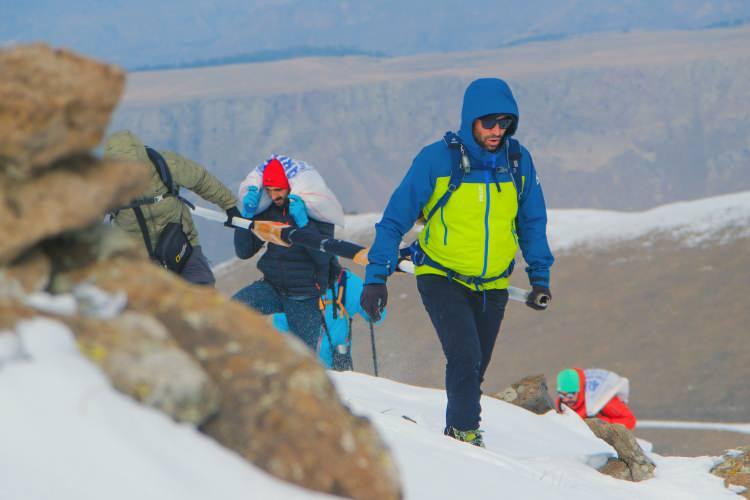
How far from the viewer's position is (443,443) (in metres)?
5.07

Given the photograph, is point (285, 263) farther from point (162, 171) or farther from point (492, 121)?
point (492, 121)

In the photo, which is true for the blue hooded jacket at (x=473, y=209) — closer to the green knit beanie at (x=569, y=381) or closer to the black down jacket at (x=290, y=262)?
the black down jacket at (x=290, y=262)

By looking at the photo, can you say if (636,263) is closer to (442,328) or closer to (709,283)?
(709,283)

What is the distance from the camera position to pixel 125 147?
255 inches

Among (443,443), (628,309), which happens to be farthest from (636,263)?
(443,443)

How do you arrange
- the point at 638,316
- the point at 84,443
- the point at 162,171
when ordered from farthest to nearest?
the point at 638,316 < the point at 162,171 < the point at 84,443

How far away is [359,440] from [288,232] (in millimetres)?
5200

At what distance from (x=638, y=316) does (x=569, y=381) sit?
20.7 m

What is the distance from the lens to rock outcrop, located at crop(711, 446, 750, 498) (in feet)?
22.1

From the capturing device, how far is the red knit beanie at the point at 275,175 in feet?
25.9

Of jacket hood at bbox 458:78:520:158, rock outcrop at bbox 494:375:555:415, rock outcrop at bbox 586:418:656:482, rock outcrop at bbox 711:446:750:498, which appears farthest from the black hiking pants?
rock outcrop at bbox 494:375:555:415

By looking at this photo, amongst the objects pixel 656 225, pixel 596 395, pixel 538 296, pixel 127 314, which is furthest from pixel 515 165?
pixel 656 225

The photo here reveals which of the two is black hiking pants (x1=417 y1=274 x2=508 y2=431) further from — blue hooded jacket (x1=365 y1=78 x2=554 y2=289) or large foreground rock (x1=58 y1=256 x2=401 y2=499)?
large foreground rock (x1=58 y1=256 x2=401 y2=499)

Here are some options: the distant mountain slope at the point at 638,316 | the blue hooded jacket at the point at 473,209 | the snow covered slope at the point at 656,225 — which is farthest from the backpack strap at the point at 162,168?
the snow covered slope at the point at 656,225
